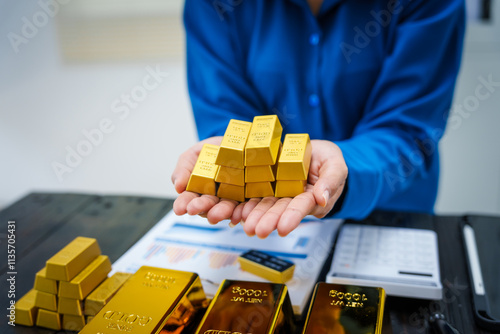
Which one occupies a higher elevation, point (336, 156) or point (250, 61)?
point (250, 61)

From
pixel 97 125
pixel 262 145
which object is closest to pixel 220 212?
pixel 262 145

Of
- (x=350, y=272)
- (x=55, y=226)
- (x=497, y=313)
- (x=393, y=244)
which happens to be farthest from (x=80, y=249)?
(x=497, y=313)

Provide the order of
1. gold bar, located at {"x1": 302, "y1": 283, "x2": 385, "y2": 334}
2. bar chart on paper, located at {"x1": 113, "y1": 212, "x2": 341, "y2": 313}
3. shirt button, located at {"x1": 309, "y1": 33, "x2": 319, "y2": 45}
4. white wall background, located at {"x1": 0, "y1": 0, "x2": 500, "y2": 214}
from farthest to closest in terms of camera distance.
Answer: white wall background, located at {"x1": 0, "y1": 0, "x2": 500, "y2": 214} < shirt button, located at {"x1": 309, "y1": 33, "x2": 319, "y2": 45} < bar chart on paper, located at {"x1": 113, "y1": 212, "x2": 341, "y2": 313} < gold bar, located at {"x1": 302, "y1": 283, "x2": 385, "y2": 334}

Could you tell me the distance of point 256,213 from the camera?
781 millimetres

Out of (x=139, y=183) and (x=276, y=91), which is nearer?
(x=276, y=91)

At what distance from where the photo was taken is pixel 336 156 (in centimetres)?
91

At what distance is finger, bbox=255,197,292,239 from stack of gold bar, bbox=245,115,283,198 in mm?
75

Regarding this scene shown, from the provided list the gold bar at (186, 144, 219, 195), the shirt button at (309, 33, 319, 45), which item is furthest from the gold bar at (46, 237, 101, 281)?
the shirt button at (309, 33, 319, 45)

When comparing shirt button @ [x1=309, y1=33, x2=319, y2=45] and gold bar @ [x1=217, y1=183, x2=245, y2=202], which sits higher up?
shirt button @ [x1=309, y1=33, x2=319, y2=45]

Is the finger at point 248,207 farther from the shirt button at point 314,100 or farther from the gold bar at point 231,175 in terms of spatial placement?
the shirt button at point 314,100

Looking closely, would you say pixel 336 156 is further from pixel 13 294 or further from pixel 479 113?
pixel 479 113

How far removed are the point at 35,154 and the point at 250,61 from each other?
2.11 metres

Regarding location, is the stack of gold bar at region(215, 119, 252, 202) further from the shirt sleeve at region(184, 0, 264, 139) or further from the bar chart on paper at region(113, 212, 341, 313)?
the shirt sleeve at region(184, 0, 264, 139)

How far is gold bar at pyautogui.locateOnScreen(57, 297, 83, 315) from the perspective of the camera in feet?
2.65
